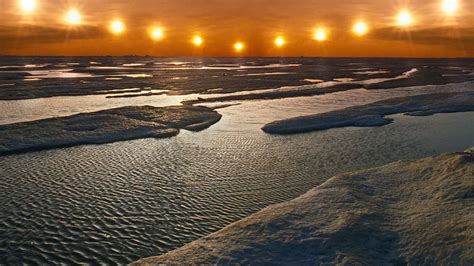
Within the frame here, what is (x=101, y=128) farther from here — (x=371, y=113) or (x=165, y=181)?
(x=371, y=113)

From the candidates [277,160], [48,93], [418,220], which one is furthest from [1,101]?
[418,220]

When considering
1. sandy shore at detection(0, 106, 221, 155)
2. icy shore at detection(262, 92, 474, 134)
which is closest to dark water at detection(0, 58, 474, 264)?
sandy shore at detection(0, 106, 221, 155)

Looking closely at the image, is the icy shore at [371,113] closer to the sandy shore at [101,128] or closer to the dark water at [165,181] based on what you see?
the dark water at [165,181]

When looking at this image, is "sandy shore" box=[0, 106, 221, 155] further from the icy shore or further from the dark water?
the icy shore

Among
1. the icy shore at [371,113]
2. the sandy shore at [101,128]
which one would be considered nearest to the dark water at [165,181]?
the sandy shore at [101,128]

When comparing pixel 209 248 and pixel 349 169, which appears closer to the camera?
pixel 209 248

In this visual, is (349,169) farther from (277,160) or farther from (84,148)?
(84,148)

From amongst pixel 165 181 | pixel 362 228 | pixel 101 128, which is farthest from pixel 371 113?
pixel 362 228
